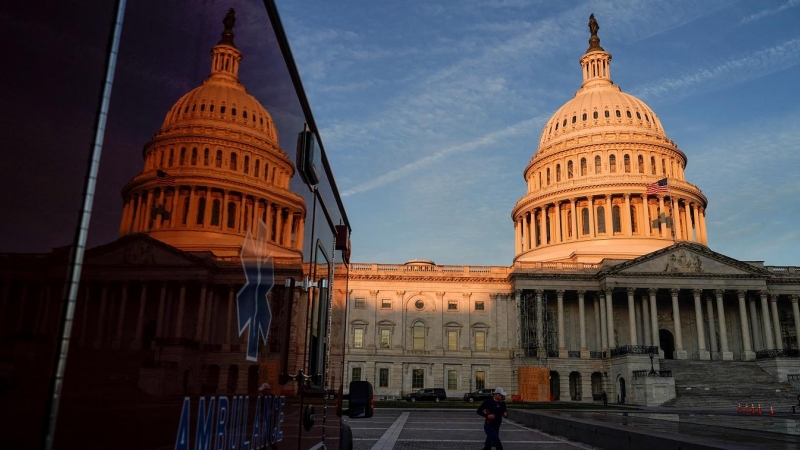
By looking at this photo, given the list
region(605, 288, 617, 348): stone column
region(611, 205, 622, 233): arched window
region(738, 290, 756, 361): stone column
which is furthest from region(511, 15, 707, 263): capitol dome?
region(738, 290, 756, 361): stone column

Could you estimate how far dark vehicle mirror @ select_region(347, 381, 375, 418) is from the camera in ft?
23.3

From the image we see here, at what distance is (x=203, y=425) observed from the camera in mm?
2881

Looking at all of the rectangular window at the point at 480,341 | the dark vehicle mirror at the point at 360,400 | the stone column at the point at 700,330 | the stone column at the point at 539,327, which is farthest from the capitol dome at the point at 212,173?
the rectangular window at the point at 480,341

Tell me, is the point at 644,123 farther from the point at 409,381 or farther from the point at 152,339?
the point at 152,339

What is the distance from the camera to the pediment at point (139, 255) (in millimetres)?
2180

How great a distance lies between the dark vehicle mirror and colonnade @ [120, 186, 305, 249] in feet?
10.6

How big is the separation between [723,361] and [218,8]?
63580 mm

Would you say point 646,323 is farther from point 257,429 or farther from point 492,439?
point 257,429

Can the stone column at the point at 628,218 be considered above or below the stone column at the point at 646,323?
above

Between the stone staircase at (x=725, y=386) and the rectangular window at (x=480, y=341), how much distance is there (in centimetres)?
1764

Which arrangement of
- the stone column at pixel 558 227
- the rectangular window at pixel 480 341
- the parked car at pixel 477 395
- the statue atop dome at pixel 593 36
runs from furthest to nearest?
1. the statue atop dome at pixel 593 36
2. the stone column at pixel 558 227
3. the rectangular window at pixel 480 341
4. the parked car at pixel 477 395

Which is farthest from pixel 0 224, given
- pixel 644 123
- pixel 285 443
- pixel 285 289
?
pixel 644 123

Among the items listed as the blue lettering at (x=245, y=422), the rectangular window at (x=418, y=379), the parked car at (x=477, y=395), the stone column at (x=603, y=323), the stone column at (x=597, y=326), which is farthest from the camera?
the rectangular window at (x=418, y=379)

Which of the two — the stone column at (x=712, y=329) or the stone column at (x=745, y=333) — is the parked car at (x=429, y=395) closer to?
the stone column at (x=712, y=329)
